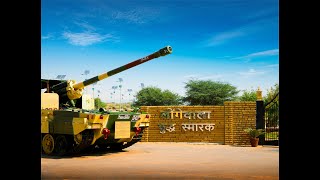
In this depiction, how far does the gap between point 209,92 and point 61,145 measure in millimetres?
26387

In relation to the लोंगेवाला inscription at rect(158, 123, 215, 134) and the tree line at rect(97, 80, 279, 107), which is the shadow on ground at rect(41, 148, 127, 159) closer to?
the लोंगेवाला inscription at rect(158, 123, 215, 134)

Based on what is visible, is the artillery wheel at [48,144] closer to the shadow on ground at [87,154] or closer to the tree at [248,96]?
the shadow on ground at [87,154]

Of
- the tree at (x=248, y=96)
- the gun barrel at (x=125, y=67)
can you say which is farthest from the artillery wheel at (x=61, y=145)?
the tree at (x=248, y=96)

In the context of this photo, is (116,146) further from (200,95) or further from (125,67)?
(200,95)

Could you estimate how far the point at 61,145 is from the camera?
10602 millimetres

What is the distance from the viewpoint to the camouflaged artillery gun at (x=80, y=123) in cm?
1017

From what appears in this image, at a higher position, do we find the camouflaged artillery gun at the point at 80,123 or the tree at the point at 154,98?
the tree at the point at 154,98

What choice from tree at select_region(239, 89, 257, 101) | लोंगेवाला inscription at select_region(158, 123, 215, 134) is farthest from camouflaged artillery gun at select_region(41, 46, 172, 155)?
tree at select_region(239, 89, 257, 101)

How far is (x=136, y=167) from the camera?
779 cm

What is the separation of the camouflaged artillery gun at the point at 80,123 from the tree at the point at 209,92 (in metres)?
24.1
